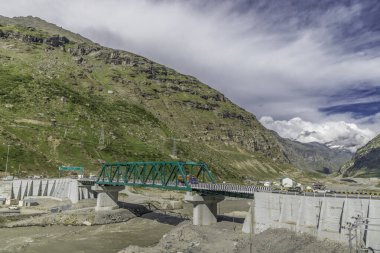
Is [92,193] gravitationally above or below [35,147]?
below

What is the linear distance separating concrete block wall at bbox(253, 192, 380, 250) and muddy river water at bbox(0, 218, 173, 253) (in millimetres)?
25196

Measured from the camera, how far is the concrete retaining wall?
124 metres

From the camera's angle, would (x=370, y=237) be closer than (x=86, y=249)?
Yes

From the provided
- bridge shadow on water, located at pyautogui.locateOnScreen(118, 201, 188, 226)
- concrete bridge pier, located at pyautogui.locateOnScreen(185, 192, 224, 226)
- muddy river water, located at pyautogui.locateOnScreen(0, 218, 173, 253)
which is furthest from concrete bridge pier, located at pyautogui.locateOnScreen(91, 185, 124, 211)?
concrete bridge pier, located at pyautogui.locateOnScreen(185, 192, 224, 226)

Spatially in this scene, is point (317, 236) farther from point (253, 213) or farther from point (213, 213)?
point (213, 213)

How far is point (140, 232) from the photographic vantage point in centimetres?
8662

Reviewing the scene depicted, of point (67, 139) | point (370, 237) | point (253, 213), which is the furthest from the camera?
point (67, 139)

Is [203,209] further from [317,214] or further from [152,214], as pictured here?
[152,214]

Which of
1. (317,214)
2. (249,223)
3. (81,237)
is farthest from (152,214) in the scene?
(317,214)

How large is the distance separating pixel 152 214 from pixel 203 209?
3428cm

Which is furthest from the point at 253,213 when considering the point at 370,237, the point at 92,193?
the point at 92,193

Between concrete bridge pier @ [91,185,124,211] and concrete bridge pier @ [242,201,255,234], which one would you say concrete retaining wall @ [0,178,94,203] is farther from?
concrete bridge pier @ [242,201,255,234]

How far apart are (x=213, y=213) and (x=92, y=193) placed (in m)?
60.8

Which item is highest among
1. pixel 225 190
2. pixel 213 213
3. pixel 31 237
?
pixel 225 190
